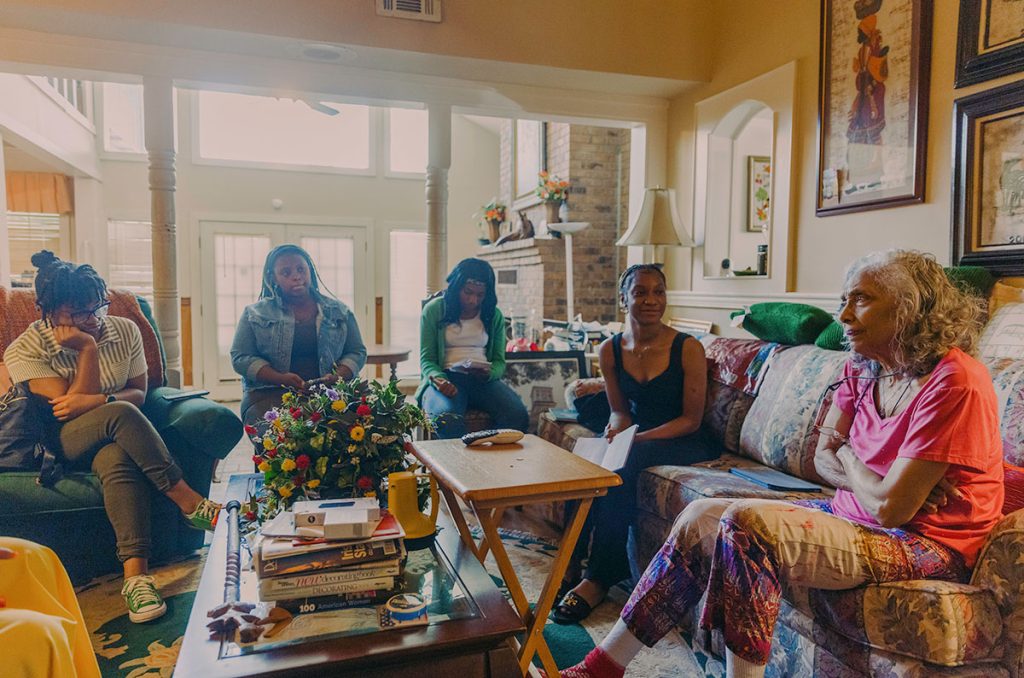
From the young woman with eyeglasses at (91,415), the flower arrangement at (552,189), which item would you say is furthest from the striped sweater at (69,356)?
the flower arrangement at (552,189)

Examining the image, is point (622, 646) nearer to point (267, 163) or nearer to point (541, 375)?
point (541, 375)

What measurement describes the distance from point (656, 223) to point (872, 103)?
1.20m

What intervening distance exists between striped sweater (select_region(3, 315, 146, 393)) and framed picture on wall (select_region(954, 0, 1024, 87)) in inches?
130

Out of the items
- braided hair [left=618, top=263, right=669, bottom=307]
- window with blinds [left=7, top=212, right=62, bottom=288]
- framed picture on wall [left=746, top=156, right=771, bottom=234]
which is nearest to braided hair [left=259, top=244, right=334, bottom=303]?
braided hair [left=618, top=263, right=669, bottom=307]

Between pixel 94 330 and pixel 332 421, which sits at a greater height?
pixel 94 330

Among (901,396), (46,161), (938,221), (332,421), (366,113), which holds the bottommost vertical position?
(332,421)

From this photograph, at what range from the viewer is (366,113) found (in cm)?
754

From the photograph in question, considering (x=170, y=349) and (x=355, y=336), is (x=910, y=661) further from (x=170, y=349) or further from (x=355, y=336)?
(x=170, y=349)

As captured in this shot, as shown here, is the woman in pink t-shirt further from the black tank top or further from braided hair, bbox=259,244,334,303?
braided hair, bbox=259,244,334,303

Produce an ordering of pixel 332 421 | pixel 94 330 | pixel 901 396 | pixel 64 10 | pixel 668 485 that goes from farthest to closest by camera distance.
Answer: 1. pixel 64 10
2. pixel 94 330
3. pixel 668 485
4. pixel 332 421
5. pixel 901 396

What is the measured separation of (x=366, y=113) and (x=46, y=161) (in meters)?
3.15

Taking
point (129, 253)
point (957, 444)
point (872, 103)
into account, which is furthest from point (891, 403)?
point (129, 253)

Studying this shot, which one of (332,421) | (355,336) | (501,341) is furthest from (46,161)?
(332,421)

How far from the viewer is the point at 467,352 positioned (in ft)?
11.1
